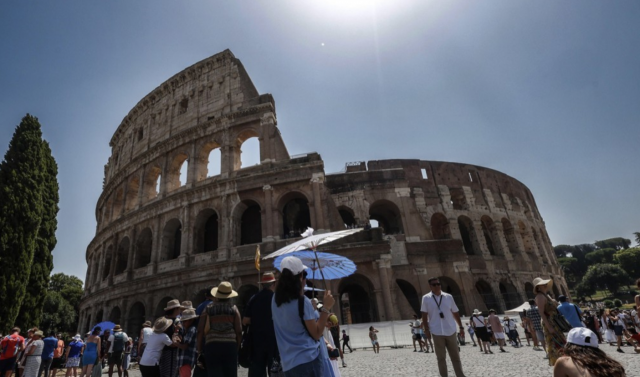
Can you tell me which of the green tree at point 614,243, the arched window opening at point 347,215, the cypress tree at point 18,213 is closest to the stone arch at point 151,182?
the cypress tree at point 18,213

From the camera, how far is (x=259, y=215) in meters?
18.7

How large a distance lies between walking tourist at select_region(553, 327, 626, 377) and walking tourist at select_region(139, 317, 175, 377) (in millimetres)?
4413

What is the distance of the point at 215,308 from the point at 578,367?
338cm

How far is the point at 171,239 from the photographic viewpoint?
19.4 meters

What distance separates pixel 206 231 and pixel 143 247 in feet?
16.1

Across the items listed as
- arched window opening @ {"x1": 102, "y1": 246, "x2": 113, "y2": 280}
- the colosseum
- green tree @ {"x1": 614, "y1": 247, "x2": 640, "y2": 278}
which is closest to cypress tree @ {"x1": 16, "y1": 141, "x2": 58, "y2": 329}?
the colosseum

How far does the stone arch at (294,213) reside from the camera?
58.0 ft

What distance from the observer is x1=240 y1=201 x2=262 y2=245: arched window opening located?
18.4 m

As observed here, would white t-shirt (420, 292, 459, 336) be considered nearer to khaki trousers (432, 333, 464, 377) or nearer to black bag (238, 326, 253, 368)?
khaki trousers (432, 333, 464, 377)

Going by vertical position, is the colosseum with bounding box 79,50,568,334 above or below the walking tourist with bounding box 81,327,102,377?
above

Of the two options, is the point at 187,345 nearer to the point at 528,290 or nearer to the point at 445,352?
the point at 445,352

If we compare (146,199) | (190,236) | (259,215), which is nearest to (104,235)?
(146,199)

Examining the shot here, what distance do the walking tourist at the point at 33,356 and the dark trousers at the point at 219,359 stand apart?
7540mm

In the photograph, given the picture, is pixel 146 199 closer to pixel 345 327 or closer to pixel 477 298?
pixel 345 327
